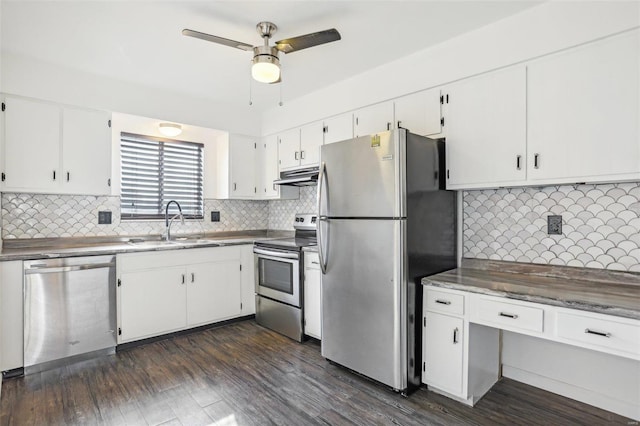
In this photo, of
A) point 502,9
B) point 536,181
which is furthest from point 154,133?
point 536,181

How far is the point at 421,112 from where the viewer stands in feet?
8.80

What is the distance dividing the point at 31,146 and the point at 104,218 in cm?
90

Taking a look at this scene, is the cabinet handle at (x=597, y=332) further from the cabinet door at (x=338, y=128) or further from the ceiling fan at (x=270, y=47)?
the cabinet door at (x=338, y=128)

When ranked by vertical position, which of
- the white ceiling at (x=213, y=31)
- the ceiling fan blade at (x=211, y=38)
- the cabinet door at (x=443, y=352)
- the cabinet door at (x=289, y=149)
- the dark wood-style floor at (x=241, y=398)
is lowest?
the dark wood-style floor at (x=241, y=398)

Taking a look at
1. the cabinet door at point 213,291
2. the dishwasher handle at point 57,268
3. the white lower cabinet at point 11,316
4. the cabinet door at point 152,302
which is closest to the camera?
the white lower cabinet at point 11,316

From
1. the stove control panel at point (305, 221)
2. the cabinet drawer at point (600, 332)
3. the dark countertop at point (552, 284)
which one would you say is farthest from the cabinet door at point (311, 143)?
the cabinet drawer at point (600, 332)

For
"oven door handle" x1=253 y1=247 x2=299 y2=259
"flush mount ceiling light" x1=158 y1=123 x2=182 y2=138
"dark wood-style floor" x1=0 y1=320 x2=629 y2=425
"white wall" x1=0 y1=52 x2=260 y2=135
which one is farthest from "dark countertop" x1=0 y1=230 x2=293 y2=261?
"white wall" x1=0 y1=52 x2=260 y2=135

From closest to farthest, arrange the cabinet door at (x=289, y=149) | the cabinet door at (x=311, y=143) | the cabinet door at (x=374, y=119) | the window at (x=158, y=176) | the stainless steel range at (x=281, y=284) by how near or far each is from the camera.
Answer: the cabinet door at (x=374, y=119) → the stainless steel range at (x=281, y=284) → the cabinet door at (x=311, y=143) → the window at (x=158, y=176) → the cabinet door at (x=289, y=149)

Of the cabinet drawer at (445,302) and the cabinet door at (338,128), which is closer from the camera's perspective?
the cabinet drawer at (445,302)

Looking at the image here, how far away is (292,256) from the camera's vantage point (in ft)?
10.7

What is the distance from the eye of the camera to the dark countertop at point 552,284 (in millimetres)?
1662

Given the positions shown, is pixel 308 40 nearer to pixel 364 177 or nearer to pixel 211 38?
pixel 211 38

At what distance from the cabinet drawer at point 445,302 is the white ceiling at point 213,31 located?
182 centimetres

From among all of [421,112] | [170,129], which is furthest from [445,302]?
[170,129]
